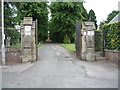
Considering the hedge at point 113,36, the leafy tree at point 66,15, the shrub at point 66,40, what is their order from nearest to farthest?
the hedge at point 113,36 < the leafy tree at point 66,15 < the shrub at point 66,40

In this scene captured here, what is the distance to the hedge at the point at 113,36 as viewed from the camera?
922 cm

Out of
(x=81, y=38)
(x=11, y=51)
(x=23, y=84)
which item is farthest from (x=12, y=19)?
(x=23, y=84)

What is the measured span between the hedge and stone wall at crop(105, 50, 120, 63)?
276 millimetres

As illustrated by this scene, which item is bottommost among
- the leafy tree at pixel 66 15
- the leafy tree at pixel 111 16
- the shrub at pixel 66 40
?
the shrub at pixel 66 40

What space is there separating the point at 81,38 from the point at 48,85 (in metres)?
5.90

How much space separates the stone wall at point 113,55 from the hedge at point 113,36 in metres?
0.28

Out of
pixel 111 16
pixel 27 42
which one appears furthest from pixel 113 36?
pixel 111 16

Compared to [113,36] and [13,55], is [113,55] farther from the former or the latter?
[13,55]

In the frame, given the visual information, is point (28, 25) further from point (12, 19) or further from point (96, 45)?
point (96, 45)

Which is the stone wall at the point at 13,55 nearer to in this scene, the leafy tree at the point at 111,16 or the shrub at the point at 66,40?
the shrub at the point at 66,40

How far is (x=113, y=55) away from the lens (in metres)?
9.59

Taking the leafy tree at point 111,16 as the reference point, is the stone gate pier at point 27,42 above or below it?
below

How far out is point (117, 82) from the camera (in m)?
5.39

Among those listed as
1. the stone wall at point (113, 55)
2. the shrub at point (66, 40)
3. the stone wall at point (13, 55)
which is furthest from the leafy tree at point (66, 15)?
the stone wall at point (13, 55)
